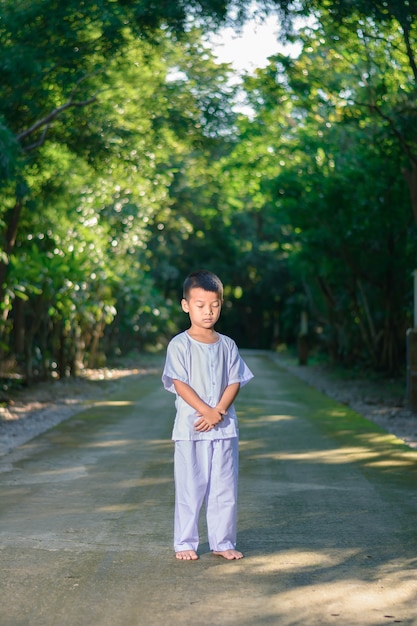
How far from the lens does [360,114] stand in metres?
17.3

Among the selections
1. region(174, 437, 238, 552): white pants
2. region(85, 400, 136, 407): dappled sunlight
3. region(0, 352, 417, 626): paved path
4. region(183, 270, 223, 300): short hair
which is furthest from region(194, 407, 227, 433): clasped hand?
region(85, 400, 136, 407): dappled sunlight

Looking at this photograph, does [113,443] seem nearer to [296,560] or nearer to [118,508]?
[118,508]

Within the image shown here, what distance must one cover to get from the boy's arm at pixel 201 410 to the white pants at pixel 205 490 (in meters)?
0.14

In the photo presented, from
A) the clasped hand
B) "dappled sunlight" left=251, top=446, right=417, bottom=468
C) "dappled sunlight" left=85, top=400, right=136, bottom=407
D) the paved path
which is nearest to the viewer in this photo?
the paved path

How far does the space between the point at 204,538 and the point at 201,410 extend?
3.98 ft

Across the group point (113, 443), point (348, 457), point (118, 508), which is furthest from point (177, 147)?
point (118, 508)

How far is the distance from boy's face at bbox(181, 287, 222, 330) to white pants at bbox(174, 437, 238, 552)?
70 centimetres

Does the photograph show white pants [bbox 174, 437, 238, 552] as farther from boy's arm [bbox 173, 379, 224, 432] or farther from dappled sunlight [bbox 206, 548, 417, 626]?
dappled sunlight [bbox 206, 548, 417, 626]

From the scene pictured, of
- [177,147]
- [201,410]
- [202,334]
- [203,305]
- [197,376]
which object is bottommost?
[201,410]

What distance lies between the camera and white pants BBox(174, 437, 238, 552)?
629 cm

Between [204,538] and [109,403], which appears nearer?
[204,538]

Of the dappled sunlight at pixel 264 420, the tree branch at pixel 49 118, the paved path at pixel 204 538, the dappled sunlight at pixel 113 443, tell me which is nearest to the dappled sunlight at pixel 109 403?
the dappled sunlight at pixel 264 420

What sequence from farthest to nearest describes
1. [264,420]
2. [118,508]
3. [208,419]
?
[264,420] < [118,508] < [208,419]

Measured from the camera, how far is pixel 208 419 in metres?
6.23
